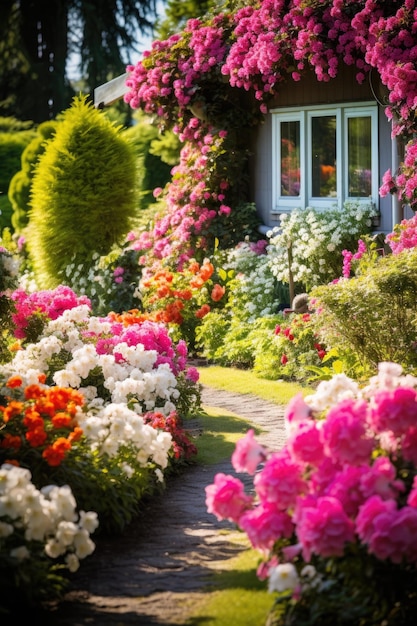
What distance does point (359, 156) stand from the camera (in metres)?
13.0

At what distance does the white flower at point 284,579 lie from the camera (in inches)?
154

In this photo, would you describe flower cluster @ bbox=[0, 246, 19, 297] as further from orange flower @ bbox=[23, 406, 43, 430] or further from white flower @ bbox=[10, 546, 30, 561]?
white flower @ bbox=[10, 546, 30, 561]

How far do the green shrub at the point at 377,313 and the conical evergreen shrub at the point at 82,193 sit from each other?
704 centimetres

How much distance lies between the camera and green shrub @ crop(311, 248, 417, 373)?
339 inches

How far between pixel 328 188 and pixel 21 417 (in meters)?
8.50

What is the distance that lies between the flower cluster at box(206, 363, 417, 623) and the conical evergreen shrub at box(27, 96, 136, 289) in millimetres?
11342

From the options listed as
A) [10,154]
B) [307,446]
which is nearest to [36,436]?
[307,446]

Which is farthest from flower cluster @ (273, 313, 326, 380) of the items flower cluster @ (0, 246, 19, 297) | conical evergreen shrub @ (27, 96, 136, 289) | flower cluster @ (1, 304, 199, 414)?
conical evergreen shrub @ (27, 96, 136, 289)

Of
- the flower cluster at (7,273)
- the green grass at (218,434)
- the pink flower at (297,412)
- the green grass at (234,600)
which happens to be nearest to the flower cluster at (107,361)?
the green grass at (218,434)

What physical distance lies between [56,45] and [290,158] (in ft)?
67.8

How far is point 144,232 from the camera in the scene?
1516 cm

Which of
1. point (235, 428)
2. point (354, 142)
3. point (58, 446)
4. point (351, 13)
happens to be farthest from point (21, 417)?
point (354, 142)

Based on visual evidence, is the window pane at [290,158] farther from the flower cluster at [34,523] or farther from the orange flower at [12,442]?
the flower cluster at [34,523]

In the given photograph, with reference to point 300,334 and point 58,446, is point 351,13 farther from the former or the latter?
point 58,446
